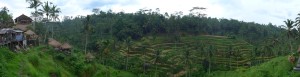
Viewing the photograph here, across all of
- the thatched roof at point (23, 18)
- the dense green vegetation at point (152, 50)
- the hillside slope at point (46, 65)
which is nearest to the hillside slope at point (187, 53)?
the dense green vegetation at point (152, 50)

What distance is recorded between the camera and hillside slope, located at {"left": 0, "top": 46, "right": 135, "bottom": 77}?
47.1 meters

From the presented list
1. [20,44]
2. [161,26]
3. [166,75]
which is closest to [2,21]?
[20,44]

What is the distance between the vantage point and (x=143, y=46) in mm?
117000

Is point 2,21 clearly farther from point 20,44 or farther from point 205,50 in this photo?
point 205,50

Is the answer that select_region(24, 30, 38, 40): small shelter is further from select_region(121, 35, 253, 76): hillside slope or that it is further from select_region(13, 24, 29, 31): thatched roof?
select_region(121, 35, 253, 76): hillside slope

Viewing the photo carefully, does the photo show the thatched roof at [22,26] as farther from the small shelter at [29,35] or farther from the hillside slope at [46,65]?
the hillside slope at [46,65]

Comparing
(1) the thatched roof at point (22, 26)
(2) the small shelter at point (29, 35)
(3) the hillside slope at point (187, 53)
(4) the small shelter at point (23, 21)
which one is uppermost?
(4) the small shelter at point (23, 21)

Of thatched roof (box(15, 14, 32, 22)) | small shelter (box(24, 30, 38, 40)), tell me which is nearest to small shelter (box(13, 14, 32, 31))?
thatched roof (box(15, 14, 32, 22))

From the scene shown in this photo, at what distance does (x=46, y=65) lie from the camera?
60344 millimetres

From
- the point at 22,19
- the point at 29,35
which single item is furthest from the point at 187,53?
the point at 22,19

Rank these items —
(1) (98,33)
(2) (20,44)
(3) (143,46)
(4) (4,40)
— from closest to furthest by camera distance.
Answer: (4) (4,40) → (2) (20,44) → (3) (143,46) → (1) (98,33)

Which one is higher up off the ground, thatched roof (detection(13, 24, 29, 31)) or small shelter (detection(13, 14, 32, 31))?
small shelter (detection(13, 14, 32, 31))

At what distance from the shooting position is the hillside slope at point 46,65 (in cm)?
A: 4707

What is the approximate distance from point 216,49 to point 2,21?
57.5m
